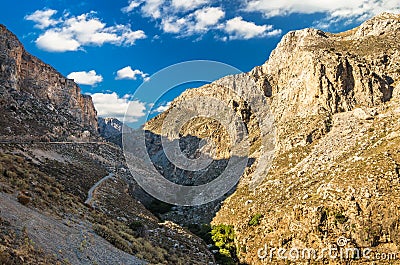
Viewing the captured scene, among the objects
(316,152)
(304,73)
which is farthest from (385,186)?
(304,73)

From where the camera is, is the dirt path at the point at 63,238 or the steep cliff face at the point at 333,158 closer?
the dirt path at the point at 63,238

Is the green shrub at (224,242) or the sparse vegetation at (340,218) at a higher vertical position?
the sparse vegetation at (340,218)

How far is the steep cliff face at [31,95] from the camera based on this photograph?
189 ft

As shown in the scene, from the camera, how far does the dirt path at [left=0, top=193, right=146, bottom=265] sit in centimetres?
1348

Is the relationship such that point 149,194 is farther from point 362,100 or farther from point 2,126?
point 362,100

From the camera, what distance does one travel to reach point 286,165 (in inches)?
2093

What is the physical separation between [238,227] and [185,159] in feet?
212

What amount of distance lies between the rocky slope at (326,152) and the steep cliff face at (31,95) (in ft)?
109

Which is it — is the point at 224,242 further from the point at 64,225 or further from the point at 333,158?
the point at 64,225

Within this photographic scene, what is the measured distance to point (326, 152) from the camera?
4869 cm

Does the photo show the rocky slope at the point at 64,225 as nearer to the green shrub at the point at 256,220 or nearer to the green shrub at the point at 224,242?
the green shrub at the point at 224,242

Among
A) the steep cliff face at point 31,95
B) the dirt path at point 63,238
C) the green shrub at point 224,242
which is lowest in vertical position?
the green shrub at point 224,242

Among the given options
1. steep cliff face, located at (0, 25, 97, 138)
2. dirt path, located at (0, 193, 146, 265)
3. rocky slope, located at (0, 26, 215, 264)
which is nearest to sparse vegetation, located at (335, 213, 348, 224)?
rocky slope, located at (0, 26, 215, 264)

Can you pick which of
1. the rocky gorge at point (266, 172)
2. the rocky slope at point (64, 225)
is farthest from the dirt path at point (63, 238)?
the rocky gorge at point (266, 172)
